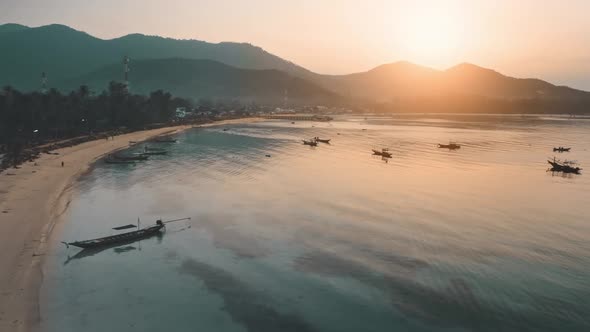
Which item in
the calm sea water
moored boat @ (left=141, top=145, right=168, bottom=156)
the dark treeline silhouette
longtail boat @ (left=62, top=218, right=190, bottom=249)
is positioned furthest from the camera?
the dark treeline silhouette

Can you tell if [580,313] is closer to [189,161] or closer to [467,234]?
[467,234]

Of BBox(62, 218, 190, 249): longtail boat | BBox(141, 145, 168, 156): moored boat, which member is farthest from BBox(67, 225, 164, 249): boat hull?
BBox(141, 145, 168, 156): moored boat

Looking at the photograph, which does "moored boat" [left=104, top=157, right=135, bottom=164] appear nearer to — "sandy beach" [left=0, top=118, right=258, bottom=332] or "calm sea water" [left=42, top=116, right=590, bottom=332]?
"sandy beach" [left=0, top=118, right=258, bottom=332]

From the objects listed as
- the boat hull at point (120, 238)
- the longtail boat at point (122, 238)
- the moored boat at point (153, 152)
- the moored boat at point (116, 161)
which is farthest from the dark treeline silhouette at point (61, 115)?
the boat hull at point (120, 238)

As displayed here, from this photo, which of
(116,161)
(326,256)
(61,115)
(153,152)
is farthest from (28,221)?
(61,115)

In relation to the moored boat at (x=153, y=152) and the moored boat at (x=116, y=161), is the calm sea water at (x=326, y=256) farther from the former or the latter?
the moored boat at (x=153, y=152)

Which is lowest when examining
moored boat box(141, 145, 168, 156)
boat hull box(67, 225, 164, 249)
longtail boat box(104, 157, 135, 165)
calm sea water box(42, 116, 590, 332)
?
calm sea water box(42, 116, 590, 332)
